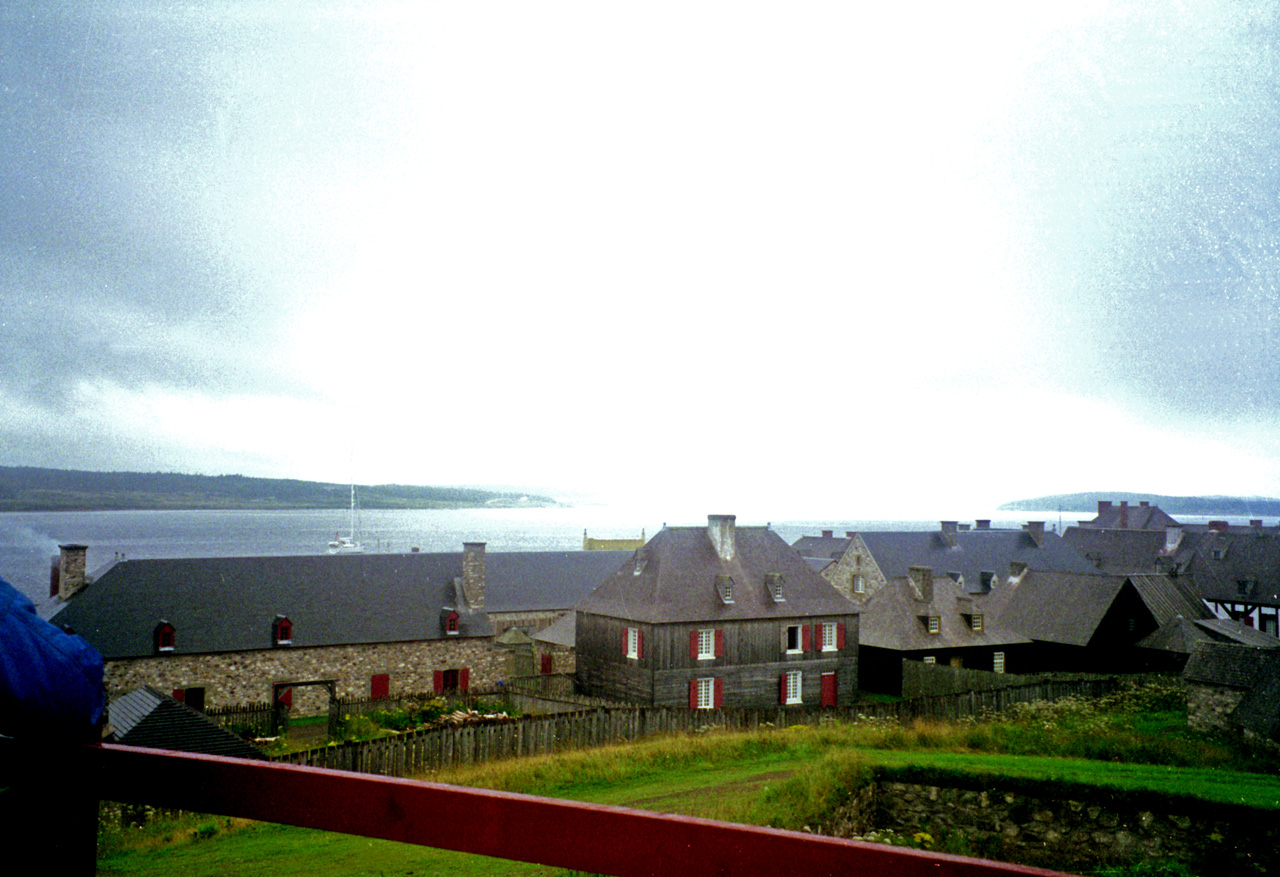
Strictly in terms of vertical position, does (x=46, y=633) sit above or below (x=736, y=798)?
above

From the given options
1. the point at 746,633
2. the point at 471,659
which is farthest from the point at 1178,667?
the point at 471,659

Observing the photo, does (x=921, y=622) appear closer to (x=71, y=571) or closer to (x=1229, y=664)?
(x=1229, y=664)

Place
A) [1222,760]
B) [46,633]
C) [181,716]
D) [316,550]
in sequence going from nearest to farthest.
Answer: [46,633] → [181,716] → [1222,760] → [316,550]

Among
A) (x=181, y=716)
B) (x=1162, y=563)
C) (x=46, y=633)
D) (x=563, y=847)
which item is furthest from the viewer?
(x=1162, y=563)

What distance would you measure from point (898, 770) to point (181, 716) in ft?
45.9

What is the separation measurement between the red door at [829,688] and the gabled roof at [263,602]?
52.4ft

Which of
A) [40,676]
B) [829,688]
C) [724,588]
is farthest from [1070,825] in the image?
[829,688]

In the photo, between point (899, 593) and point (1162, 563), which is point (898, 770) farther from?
point (1162, 563)

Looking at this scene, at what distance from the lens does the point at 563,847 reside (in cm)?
216

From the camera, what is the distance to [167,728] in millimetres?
16688

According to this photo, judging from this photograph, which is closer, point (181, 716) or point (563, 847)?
point (563, 847)

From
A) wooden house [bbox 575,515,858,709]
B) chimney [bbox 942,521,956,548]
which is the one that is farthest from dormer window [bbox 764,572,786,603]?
chimney [bbox 942,521,956,548]

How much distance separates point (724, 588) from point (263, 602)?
2072 cm

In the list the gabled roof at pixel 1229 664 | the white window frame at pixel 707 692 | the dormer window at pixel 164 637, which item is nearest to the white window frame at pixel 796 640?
the white window frame at pixel 707 692
